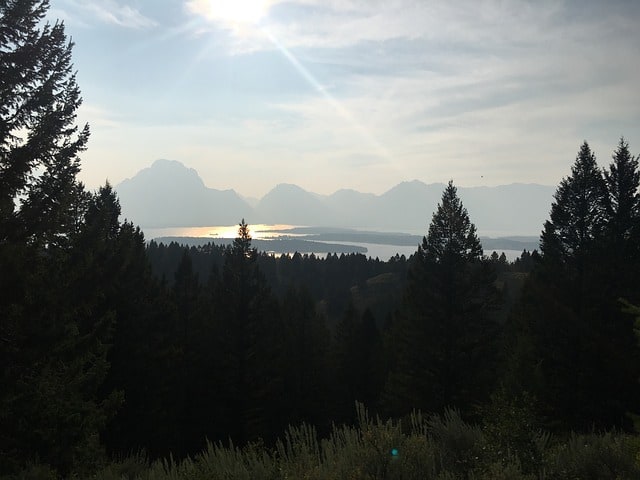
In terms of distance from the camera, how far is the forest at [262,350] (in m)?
5.38

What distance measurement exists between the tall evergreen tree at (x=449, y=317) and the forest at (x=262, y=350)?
0.27ft

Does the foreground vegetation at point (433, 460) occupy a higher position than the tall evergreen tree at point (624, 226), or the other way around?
the tall evergreen tree at point (624, 226)

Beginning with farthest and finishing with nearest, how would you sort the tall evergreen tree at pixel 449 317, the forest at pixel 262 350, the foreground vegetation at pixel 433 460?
the tall evergreen tree at pixel 449 317, the forest at pixel 262 350, the foreground vegetation at pixel 433 460

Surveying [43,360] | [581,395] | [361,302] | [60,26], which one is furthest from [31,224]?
[361,302]

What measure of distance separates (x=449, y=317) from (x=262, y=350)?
36.6 feet

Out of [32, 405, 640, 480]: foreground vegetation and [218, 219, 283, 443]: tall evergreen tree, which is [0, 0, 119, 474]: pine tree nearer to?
[32, 405, 640, 480]: foreground vegetation

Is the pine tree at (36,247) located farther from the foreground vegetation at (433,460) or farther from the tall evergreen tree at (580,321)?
the tall evergreen tree at (580,321)

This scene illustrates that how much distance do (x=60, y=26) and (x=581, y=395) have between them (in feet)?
65.6

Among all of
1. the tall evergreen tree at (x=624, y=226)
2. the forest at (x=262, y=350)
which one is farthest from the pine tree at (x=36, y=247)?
the tall evergreen tree at (x=624, y=226)

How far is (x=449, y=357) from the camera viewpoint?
2005 centimetres

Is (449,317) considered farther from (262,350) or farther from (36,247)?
(36,247)

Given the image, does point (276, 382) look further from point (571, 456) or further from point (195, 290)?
point (571, 456)

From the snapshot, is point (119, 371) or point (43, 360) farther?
point (119, 371)

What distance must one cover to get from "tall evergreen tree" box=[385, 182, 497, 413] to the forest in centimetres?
8
